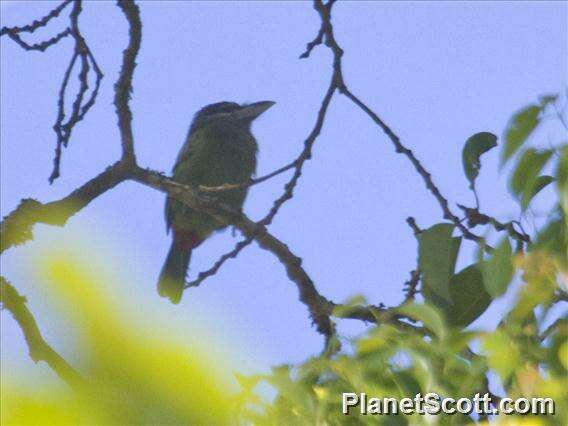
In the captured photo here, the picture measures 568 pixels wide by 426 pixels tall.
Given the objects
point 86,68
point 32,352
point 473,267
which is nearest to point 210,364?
point 473,267

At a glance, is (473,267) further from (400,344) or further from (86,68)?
(86,68)

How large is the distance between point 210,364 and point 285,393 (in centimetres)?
62

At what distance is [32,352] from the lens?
248cm

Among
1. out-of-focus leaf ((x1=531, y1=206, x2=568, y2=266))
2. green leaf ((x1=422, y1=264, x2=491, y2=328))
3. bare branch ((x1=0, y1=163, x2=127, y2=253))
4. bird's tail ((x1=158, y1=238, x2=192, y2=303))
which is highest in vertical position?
bird's tail ((x1=158, y1=238, x2=192, y2=303))

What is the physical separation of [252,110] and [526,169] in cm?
579

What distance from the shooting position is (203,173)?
23.0ft

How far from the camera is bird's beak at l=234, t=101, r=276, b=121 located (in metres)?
7.68

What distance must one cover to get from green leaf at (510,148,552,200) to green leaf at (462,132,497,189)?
0.53 m

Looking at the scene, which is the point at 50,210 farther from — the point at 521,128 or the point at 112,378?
the point at 112,378

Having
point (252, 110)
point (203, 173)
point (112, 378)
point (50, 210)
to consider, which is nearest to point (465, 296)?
point (112, 378)

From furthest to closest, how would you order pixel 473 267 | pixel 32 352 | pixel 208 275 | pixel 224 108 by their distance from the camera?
pixel 224 108 < pixel 208 275 < pixel 32 352 < pixel 473 267

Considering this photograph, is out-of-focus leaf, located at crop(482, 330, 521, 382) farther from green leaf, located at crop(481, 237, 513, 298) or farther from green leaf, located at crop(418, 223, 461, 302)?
green leaf, located at crop(418, 223, 461, 302)

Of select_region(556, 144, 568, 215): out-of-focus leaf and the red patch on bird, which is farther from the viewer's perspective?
the red patch on bird

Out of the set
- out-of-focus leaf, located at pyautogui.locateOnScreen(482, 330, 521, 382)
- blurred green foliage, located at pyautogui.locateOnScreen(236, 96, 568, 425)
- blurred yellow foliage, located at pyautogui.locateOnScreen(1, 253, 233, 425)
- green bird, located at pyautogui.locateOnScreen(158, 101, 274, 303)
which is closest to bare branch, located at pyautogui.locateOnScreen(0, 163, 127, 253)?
blurred green foliage, located at pyautogui.locateOnScreen(236, 96, 568, 425)
